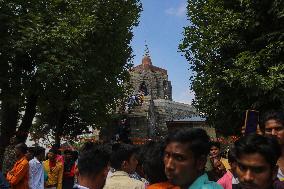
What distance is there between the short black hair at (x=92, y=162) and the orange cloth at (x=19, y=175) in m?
3.91

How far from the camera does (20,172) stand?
7.83 m

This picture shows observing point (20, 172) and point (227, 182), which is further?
point (20, 172)

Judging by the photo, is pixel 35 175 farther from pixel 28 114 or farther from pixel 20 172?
pixel 28 114

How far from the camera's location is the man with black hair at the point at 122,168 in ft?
15.1

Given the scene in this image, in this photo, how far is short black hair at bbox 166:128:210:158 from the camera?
325 cm

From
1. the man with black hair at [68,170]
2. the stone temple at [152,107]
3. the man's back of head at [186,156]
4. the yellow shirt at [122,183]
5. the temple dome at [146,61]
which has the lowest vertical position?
the man with black hair at [68,170]

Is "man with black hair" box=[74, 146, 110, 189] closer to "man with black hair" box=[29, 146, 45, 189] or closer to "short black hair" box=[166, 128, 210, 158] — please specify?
"short black hair" box=[166, 128, 210, 158]

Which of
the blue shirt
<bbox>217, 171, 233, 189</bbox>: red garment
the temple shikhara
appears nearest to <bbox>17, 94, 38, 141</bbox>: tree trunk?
the temple shikhara

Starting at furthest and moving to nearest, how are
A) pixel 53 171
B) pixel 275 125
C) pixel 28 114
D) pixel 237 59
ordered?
pixel 28 114, pixel 237 59, pixel 53 171, pixel 275 125

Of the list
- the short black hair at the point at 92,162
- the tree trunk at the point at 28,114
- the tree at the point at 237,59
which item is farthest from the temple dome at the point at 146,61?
the short black hair at the point at 92,162

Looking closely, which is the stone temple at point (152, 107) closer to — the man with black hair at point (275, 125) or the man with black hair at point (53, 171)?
the man with black hair at point (53, 171)

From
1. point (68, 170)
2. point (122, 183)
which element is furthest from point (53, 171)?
point (122, 183)

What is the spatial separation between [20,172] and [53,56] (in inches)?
455

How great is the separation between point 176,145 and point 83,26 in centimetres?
1769
